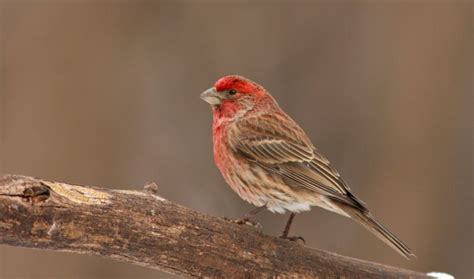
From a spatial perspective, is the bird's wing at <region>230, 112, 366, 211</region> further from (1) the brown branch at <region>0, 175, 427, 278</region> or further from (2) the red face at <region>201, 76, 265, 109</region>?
(1) the brown branch at <region>0, 175, 427, 278</region>

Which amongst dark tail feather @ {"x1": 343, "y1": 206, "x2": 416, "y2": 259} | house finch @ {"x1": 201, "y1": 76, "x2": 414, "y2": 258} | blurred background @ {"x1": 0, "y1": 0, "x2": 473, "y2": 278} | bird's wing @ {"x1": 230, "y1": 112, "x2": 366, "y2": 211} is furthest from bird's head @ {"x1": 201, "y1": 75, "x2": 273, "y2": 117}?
blurred background @ {"x1": 0, "y1": 0, "x2": 473, "y2": 278}

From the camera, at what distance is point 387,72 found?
10305 mm

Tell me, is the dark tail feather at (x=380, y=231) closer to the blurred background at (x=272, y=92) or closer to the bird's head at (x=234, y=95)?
the bird's head at (x=234, y=95)

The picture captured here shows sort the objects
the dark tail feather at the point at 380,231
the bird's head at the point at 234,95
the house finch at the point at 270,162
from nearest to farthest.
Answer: the dark tail feather at the point at 380,231 → the house finch at the point at 270,162 → the bird's head at the point at 234,95

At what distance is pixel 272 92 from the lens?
33.5 ft

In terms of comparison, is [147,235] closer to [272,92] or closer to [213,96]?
[213,96]

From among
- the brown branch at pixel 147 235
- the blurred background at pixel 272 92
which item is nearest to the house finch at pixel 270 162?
the brown branch at pixel 147 235

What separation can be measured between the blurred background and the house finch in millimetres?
3236

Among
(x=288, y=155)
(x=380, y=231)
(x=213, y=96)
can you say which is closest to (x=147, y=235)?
(x=288, y=155)

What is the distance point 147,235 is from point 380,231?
1981 mm

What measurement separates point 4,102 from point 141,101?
1940 millimetres

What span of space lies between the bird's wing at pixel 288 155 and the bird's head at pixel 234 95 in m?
0.17

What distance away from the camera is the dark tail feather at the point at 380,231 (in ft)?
19.1

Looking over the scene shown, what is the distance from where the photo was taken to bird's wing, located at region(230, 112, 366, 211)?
6090 millimetres
